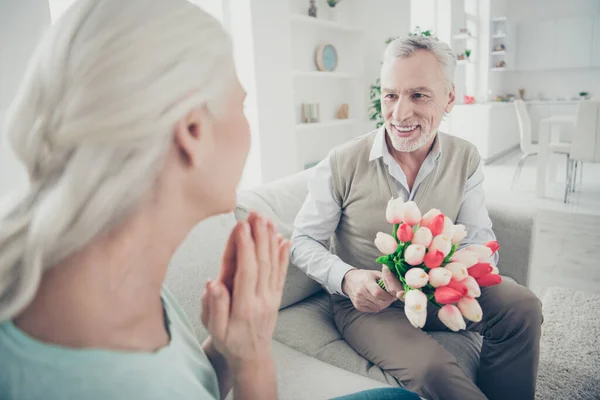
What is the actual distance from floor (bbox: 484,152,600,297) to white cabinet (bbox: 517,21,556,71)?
390 cm

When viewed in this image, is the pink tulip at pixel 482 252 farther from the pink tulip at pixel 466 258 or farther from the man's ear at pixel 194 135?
the man's ear at pixel 194 135

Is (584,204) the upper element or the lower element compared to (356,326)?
lower

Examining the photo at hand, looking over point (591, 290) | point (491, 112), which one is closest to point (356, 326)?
point (591, 290)

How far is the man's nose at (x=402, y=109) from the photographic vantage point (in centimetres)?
153

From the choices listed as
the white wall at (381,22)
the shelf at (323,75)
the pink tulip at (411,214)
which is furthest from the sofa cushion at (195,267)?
the white wall at (381,22)

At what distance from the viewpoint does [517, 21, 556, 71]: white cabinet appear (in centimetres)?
929

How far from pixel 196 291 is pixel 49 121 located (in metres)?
0.88

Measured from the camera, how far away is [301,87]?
197 inches

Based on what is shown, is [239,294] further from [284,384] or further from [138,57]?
[284,384]

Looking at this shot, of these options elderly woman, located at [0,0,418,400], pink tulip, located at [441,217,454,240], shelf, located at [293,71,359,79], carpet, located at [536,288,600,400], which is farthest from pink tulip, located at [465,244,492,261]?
shelf, located at [293,71,359,79]


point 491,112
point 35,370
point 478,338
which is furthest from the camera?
point 491,112

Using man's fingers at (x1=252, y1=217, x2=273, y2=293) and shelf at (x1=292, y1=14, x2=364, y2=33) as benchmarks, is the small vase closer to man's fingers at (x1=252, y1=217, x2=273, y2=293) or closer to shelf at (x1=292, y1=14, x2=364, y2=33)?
shelf at (x1=292, y1=14, x2=364, y2=33)

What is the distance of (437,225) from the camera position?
95 cm

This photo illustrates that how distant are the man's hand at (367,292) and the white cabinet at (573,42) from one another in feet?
32.8
